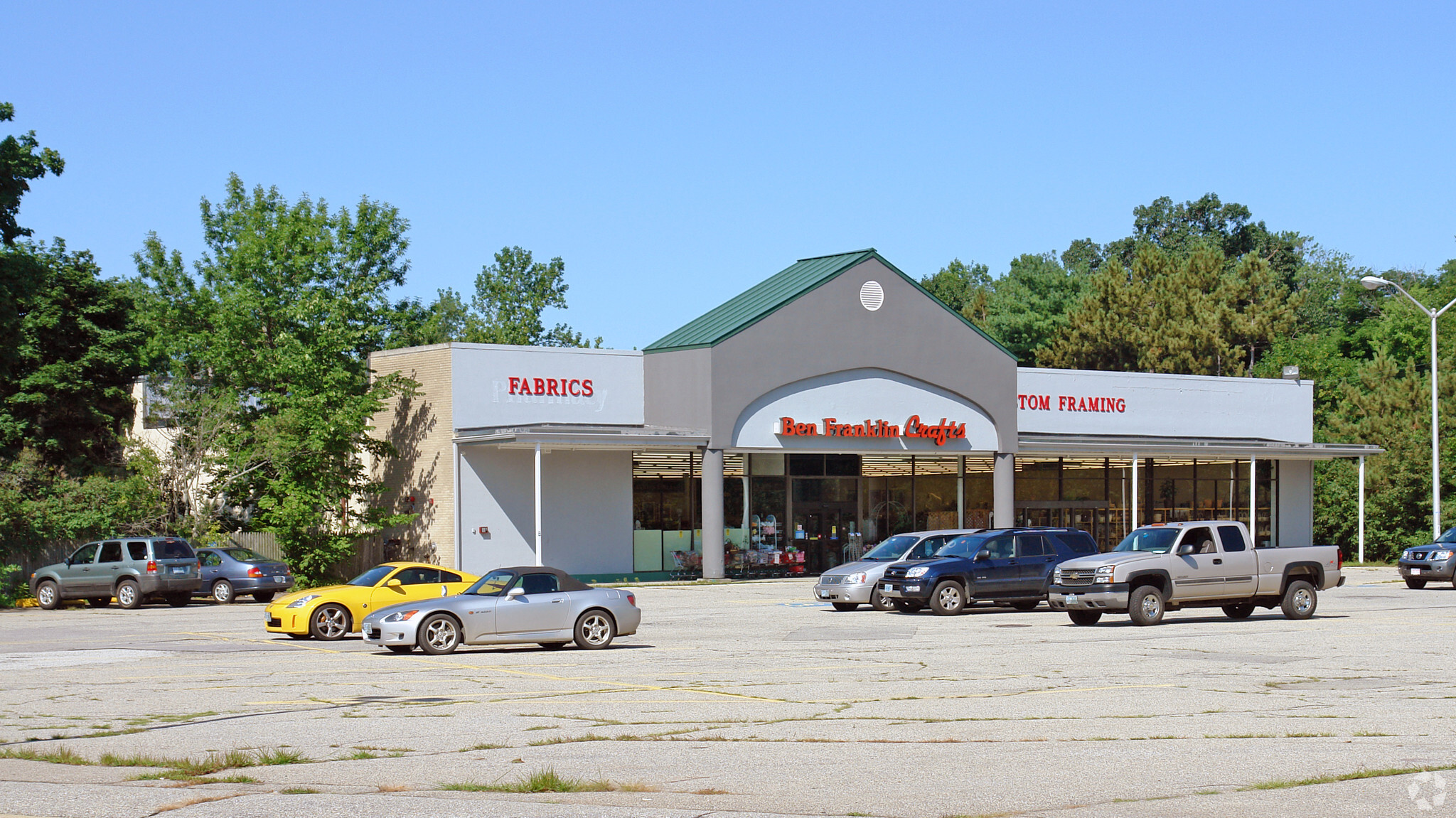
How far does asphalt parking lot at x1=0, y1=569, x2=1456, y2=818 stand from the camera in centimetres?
921

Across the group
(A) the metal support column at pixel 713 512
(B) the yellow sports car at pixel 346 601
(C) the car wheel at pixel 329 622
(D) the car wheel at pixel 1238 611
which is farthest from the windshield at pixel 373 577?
(A) the metal support column at pixel 713 512

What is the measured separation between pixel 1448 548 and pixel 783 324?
728 inches

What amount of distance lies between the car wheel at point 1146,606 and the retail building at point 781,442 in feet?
54.4

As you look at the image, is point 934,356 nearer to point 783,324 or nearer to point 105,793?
point 783,324

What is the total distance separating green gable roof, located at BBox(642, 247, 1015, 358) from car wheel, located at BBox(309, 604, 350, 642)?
62.6ft

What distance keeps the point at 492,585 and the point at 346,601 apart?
13.1 feet

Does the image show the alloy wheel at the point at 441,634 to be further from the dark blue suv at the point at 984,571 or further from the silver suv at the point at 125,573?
the silver suv at the point at 125,573

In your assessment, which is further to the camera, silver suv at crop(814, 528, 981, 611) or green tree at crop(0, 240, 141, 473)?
green tree at crop(0, 240, 141, 473)

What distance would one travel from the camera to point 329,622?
76.7 ft

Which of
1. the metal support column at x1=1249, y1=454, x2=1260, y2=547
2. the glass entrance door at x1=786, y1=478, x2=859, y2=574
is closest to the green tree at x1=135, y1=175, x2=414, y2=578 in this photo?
the glass entrance door at x1=786, y1=478, x2=859, y2=574

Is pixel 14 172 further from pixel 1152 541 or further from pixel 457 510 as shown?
pixel 1152 541

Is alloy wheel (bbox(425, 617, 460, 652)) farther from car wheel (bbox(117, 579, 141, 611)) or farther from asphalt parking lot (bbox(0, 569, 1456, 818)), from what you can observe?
car wheel (bbox(117, 579, 141, 611))

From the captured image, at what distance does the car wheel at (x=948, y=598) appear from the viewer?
88.3 ft

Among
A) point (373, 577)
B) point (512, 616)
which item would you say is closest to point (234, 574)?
point (373, 577)
